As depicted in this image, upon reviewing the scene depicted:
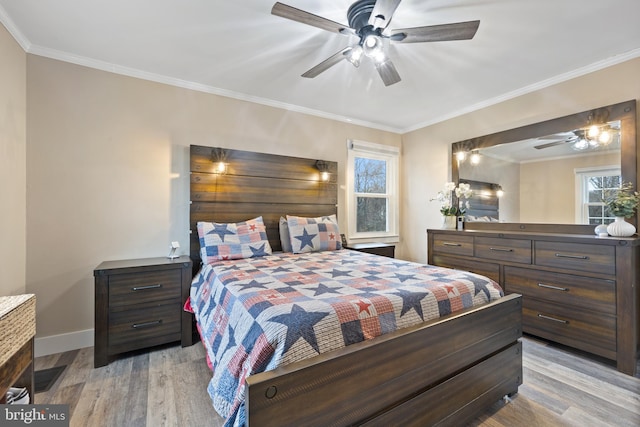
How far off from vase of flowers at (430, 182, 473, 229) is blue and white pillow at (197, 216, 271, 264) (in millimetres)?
2358

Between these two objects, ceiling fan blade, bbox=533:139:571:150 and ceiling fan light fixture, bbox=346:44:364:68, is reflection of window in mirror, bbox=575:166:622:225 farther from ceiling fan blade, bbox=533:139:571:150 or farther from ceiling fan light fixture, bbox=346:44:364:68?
ceiling fan light fixture, bbox=346:44:364:68

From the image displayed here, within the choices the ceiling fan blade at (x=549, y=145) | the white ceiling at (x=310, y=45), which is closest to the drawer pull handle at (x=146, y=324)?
the white ceiling at (x=310, y=45)

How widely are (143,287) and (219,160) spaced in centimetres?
142

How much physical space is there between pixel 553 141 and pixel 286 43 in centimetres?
286

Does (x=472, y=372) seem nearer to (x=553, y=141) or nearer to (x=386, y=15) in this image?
(x=386, y=15)

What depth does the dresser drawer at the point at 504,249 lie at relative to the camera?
105 inches

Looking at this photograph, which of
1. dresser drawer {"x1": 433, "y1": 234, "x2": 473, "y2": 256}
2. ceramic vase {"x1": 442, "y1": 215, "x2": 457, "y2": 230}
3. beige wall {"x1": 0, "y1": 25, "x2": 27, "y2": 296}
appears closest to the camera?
beige wall {"x1": 0, "y1": 25, "x2": 27, "y2": 296}

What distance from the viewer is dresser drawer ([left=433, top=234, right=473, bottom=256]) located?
3164 millimetres

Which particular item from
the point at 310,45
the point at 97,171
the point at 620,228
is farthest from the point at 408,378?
the point at 97,171

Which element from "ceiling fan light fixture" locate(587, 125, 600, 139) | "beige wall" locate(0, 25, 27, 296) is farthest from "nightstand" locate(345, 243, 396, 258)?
"beige wall" locate(0, 25, 27, 296)

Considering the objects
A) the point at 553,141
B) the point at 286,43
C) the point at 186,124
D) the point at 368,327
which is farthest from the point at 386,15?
the point at 553,141

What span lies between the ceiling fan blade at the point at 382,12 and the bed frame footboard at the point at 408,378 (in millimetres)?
1694

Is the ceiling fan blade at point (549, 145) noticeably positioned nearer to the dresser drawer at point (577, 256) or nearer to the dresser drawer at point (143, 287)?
the dresser drawer at point (577, 256)

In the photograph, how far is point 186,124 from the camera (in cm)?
297
